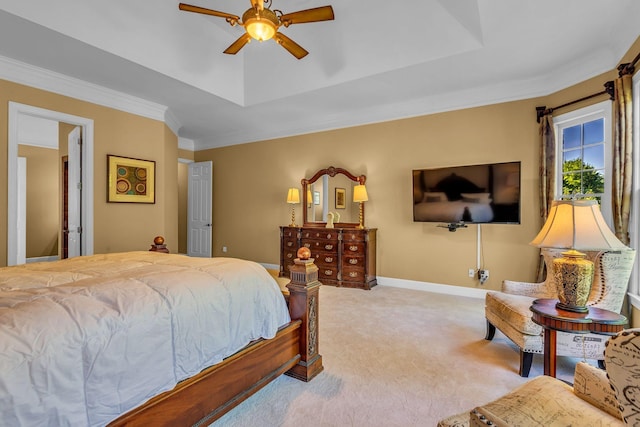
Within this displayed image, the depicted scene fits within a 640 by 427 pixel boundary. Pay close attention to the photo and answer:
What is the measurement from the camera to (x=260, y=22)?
2396mm

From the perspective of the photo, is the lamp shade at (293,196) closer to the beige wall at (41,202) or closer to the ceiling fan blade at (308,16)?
the ceiling fan blade at (308,16)

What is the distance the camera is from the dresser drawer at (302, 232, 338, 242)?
4945 millimetres

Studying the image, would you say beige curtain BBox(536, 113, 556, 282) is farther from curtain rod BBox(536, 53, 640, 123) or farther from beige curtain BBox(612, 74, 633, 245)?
beige curtain BBox(612, 74, 633, 245)

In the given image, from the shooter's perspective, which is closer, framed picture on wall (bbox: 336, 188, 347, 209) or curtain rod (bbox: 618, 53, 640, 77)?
curtain rod (bbox: 618, 53, 640, 77)

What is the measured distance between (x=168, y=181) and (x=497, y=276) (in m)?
5.14

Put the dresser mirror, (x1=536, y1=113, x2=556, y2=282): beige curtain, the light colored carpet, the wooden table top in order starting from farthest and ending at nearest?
the dresser mirror, (x1=536, y1=113, x2=556, y2=282): beige curtain, the light colored carpet, the wooden table top

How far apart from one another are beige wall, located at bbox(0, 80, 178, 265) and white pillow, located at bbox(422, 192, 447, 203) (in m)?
3.98

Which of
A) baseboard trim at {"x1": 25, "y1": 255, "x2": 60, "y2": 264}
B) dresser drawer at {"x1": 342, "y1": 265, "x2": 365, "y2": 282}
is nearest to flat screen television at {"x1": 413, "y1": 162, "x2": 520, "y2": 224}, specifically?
dresser drawer at {"x1": 342, "y1": 265, "x2": 365, "y2": 282}

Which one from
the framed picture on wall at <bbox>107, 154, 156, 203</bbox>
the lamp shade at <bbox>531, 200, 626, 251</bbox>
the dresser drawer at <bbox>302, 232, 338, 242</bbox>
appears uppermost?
the framed picture on wall at <bbox>107, 154, 156, 203</bbox>

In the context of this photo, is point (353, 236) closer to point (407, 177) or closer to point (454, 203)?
point (407, 177)

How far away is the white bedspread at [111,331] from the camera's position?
3.30 ft

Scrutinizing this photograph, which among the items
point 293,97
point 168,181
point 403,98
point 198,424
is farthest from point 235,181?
point 198,424

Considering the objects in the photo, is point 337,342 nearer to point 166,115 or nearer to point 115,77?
point 115,77

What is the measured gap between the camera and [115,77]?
12.3 feet
